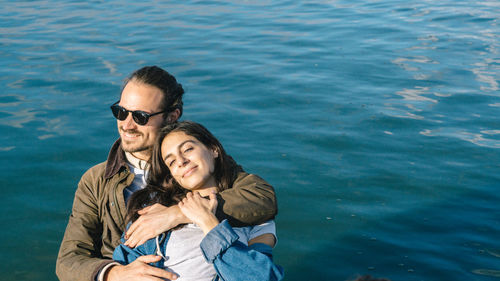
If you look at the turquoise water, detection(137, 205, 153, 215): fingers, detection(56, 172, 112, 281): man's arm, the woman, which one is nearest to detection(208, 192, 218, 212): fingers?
the woman

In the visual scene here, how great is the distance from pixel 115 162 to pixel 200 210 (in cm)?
95

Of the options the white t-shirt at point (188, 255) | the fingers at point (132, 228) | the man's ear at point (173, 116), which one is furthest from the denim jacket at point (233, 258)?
the man's ear at point (173, 116)

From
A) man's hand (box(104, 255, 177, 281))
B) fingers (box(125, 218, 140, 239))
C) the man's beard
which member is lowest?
man's hand (box(104, 255, 177, 281))

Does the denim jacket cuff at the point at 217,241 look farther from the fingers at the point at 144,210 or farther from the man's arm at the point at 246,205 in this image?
the fingers at the point at 144,210

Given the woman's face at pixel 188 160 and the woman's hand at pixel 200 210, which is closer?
the woman's hand at pixel 200 210

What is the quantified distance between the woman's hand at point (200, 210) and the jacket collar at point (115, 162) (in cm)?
70

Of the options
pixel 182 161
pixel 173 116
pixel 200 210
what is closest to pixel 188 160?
pixel 182 161

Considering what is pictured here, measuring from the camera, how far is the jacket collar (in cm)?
412

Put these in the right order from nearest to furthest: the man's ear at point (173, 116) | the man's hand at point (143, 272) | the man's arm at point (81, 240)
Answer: the man's hand at point (143, 272) < the man's arm at point (81, 240) < the man's ear at point (173, 116)

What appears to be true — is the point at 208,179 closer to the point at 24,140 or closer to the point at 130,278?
the point at 130,278

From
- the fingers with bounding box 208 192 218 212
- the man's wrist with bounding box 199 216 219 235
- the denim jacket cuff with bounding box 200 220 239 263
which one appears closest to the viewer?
the denim jacket cuff with bounding box 200 220 239 263

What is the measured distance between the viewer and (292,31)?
1354 centimetres

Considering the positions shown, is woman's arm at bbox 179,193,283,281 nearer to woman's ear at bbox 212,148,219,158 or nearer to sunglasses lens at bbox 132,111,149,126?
woman's ear at bbox 212,148,219,158

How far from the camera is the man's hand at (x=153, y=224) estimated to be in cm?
359
